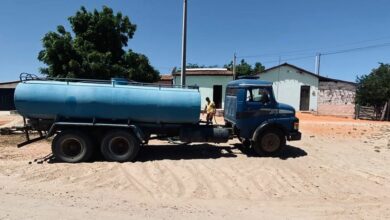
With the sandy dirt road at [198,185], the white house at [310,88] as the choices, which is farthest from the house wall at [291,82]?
the sandy dirt road at [198,185]

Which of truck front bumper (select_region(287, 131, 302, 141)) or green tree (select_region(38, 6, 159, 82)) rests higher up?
green tree (select_region(38, 6, 159, 82))

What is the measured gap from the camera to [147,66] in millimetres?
23297

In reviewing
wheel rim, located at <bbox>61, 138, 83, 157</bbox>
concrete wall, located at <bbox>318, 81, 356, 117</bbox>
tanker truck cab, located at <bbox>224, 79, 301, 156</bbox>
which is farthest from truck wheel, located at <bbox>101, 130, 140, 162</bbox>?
concrete wall, located at <bbox>318, 81, 356, 117</bbox>

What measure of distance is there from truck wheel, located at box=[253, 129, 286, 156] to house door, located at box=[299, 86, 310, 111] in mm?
25004

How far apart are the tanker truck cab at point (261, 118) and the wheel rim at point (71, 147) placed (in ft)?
17.0

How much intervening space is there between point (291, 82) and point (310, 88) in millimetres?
Result: 2023

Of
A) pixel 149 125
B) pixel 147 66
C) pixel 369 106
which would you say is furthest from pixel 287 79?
pixel 149 125

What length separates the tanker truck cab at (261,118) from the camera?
11922mm

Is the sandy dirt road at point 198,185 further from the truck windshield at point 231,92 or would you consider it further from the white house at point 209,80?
the white house at point 209,80

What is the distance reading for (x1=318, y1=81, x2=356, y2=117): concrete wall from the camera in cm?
3472

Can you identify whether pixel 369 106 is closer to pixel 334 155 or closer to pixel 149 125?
pixel 334 155

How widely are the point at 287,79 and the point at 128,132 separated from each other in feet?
89.6

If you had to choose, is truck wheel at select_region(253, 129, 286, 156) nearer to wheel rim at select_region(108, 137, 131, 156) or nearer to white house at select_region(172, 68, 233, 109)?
wheel rim at select_region(108, 137, 131, 156)

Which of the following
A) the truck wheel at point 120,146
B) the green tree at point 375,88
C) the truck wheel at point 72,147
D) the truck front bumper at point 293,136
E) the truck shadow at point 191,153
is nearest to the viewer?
the truck wheel at point 72,147
